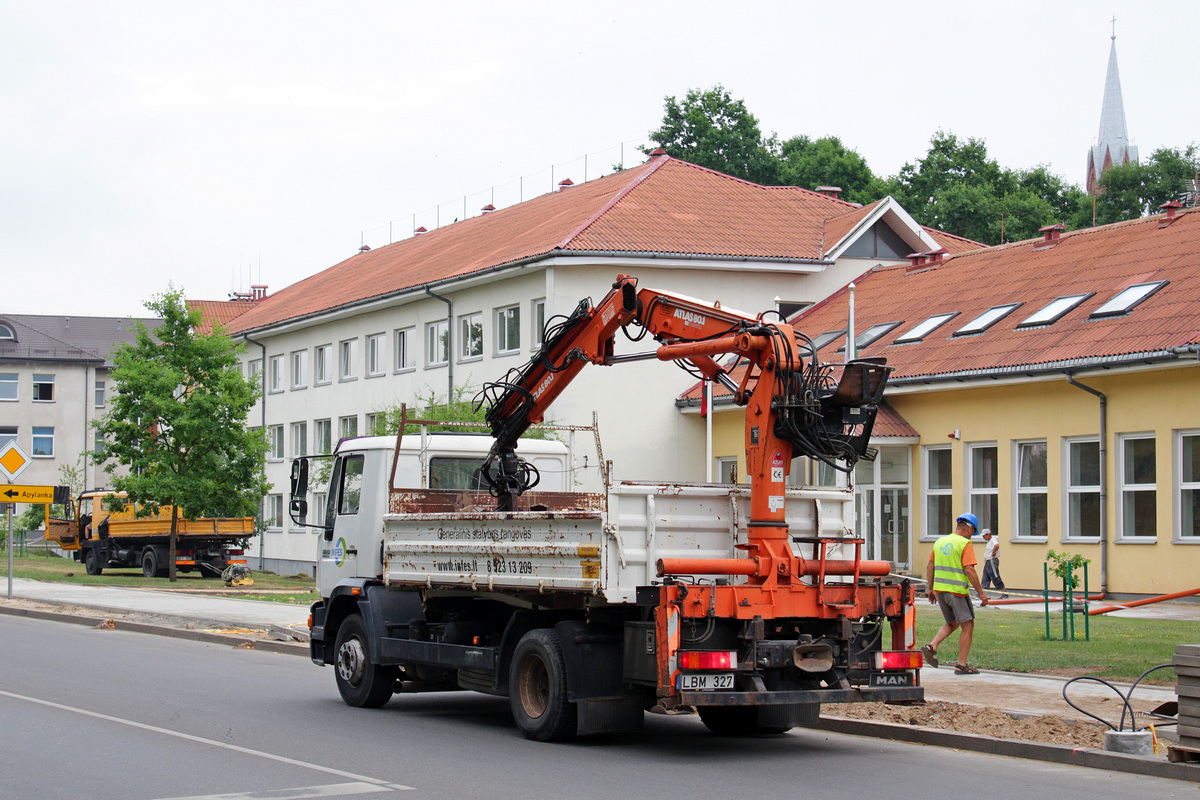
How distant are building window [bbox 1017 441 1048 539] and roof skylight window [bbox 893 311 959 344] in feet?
13.6

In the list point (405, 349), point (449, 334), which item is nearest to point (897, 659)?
point (449, 334)

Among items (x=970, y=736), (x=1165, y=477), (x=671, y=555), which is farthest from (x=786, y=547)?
(x=1165, y=477)

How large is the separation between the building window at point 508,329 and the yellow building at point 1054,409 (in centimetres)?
598

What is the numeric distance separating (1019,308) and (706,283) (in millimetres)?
9099

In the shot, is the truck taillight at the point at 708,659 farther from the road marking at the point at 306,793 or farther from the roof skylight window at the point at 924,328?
the roof skylight window at the point at 924,328

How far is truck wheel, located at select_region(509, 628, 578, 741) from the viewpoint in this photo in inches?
420

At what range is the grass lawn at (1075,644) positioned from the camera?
14703 mm

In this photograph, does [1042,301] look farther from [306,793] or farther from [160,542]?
[160,542]

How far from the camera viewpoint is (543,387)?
43.9 feet

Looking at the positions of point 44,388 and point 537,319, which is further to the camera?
point 44,388

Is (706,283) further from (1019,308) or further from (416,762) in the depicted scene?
(416,762)

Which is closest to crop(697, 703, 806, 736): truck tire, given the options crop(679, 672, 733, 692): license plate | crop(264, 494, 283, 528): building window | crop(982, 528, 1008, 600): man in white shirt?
crop(679, 672, 733, 692): license plate

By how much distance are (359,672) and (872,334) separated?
855 inches

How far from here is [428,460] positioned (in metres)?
13.9
